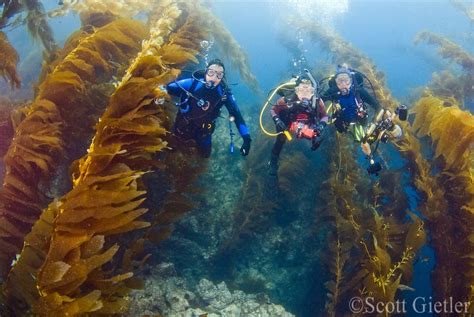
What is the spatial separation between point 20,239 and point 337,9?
60.5m

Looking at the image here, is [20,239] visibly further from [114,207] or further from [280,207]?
[280,207]

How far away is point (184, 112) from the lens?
4.26 meters

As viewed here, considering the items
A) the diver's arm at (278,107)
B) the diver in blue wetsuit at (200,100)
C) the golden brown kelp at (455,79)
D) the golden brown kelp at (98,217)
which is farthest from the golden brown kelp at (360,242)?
the golden brown kelp at (455,79)

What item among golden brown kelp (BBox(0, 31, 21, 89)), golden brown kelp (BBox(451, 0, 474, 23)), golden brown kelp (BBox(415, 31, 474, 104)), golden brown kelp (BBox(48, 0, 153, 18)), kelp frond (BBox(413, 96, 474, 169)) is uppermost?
golden brown kelp (BBox(48, 0, 153, 18))

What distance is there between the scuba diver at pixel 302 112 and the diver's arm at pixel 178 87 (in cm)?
130

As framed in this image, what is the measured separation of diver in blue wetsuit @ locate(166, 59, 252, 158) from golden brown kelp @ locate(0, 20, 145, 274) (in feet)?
3.00

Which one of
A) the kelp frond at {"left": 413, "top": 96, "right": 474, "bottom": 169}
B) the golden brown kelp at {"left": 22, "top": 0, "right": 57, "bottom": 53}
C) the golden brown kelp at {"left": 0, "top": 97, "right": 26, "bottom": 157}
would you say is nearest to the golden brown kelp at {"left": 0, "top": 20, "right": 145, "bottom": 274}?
the golden brown kelp at {"left": 0, "top": 97, "right": 26, "bottom": 157}

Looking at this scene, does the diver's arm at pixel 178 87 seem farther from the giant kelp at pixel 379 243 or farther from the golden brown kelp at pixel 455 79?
the golden brown kelp at pixel 455 79

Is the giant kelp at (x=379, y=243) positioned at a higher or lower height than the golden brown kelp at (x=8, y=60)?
lower

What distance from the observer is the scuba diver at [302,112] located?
14.7ft

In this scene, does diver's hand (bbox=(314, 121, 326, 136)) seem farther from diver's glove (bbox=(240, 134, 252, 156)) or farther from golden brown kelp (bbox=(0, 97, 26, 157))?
golden brown kelp (bbox=(0, 97, 26, 157))

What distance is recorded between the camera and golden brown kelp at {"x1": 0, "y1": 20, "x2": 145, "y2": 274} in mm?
3125

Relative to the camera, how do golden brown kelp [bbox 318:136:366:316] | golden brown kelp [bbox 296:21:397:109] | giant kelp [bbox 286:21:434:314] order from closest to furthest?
giant kelp [bbox 286:21:434:314] → golden brown kelp [bbox 318:136:366:316] → golden brown kelp [bbox 296:21:397:109]

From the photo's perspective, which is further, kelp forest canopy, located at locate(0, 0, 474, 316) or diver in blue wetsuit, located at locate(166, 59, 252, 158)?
diver in blue wetsuit, located at locate(166, 59, 252, 158)
